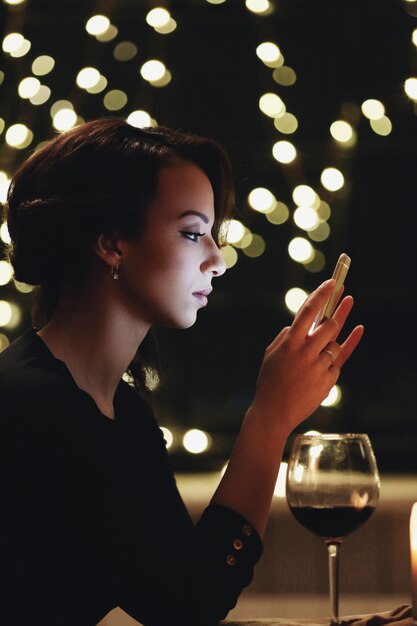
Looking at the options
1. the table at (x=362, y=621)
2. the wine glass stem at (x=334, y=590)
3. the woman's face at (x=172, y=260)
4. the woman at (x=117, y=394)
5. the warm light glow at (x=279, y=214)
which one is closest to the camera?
the wine glass stem at (x=334, y=590)

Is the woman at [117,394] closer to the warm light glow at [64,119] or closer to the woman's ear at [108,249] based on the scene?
the woman's ear at [108,249]

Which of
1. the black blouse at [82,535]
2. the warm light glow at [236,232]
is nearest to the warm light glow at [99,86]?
the warm light glow at [236,232]

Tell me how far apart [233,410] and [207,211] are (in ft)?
5.00

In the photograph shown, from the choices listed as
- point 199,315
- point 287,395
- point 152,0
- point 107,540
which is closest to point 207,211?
point 287,395

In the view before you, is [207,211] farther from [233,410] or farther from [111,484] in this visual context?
[233,410]

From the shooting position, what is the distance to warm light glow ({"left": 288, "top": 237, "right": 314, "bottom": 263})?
2.66m

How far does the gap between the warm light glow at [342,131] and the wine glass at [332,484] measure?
1.93m

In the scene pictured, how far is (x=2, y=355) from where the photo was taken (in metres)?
1.19

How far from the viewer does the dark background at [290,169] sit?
268cm

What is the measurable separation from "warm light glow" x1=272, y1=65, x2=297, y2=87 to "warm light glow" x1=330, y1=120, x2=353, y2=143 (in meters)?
0.18

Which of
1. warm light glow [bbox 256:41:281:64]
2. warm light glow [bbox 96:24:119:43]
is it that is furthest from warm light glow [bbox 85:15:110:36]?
warm light glow [bbox 256:41:281:64]

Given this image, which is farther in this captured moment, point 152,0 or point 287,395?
point 152,0

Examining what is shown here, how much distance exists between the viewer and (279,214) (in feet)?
8.84

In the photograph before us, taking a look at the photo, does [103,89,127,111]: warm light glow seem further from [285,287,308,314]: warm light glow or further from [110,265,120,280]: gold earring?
[110,265,120,280]: gold earring
